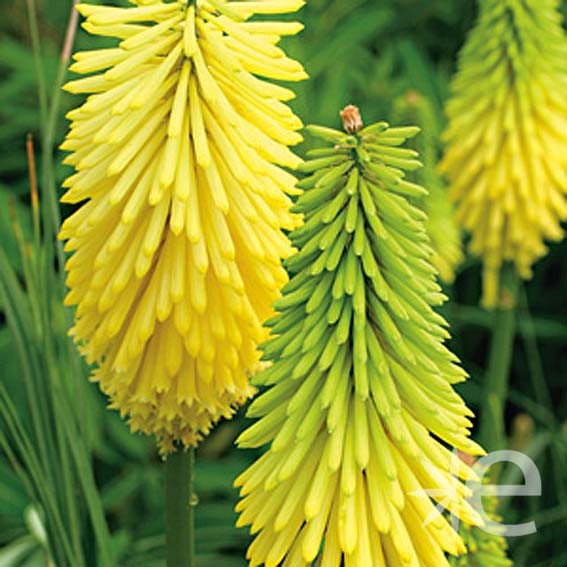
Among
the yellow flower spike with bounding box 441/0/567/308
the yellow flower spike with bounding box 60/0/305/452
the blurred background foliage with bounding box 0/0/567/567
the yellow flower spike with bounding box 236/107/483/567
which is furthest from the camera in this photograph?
the yellow flower spike with bounding box 441/0/567/308

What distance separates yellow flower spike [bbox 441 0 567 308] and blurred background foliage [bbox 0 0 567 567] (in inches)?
14.4

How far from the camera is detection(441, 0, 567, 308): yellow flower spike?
7.57 ft

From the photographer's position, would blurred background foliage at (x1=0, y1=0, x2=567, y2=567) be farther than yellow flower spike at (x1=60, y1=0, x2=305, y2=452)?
Yes

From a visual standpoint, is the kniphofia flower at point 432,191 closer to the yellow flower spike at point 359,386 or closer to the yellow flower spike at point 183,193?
the yellow flower spike at point 183,193

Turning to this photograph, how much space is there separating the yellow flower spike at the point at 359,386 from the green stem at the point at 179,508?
0.54ft

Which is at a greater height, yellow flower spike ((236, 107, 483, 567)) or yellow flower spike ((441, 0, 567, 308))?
yellow flower spike ((441, 0, 567, 308))

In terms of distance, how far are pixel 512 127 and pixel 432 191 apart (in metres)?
0.33

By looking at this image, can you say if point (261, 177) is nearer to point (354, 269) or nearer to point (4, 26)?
point (354, 269)

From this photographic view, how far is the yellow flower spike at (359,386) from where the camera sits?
1.13 metres

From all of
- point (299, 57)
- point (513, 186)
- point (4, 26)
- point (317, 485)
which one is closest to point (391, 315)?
point (317, 485)

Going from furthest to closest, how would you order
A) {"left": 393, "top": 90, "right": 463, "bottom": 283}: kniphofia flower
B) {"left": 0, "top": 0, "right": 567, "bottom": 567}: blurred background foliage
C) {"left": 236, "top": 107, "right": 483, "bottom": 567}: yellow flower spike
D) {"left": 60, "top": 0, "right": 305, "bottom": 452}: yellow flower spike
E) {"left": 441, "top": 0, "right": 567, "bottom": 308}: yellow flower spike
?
{"left": 393, "top": 90, "right": 463, "bottom": 283}: kniphofia flower → {"left": 441, "top": 0, "right": 567, "bottom": 308}: yellow flower spike → {"left": 0, "top": 0, "right": 567, "bottom": 567}: blurred background foliage → {"left": 60, "top": 0, "right": 305, "bottom": 452}: yellow flower spike → {"left": 236, "top": 107, "right": 483, "bottom": 567}: yellow flower spike
